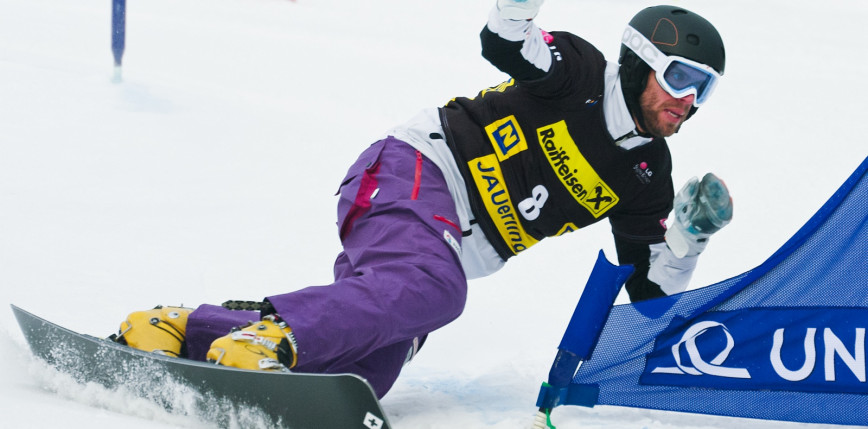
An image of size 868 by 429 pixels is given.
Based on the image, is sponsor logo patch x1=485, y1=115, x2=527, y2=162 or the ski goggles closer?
the ski goggles

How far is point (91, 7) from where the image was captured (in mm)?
8703

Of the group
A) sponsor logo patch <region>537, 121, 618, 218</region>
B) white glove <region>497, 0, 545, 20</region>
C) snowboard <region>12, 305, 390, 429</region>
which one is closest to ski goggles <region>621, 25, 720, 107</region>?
sponsor logo patch <region>537, 121, 618, 218</region>

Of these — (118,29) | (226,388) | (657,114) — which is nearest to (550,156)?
(657,114)

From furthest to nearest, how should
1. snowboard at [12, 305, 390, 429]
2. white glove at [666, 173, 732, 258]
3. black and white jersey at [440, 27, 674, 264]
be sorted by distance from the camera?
black and white jersey at [440, 27, 674, 264], white glove at [666, 173, 732, 258], snowboard at [12, 305, 390, 429]

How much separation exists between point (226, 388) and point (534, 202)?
3.79 feet

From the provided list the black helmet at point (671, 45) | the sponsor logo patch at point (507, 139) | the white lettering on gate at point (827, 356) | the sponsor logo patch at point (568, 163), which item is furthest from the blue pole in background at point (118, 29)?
the white lettering on gate at point (827, 356)

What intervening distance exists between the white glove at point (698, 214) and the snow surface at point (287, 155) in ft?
1.78

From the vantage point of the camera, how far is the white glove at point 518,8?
8.71 feet

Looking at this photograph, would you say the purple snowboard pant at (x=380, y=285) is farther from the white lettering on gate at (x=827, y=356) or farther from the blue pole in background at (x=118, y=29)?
the blue pole in background at (x=118, y=29)

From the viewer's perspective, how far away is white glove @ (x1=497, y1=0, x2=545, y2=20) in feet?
8.71

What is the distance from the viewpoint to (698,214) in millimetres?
2850

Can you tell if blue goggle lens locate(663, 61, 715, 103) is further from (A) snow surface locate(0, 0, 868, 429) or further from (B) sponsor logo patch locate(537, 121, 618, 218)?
(A) snow surface locate(0, 0, 868, 429)

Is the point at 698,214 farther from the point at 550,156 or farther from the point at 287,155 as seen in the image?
the point at 287,155

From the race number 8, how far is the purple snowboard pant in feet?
0.79
